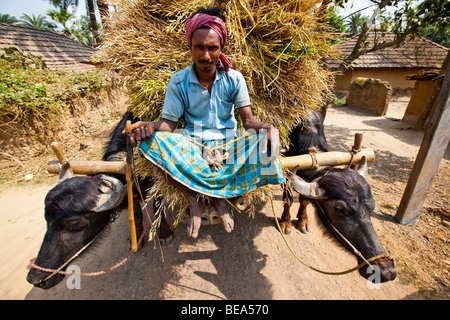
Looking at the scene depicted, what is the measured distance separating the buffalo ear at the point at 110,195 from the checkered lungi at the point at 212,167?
0.59 m

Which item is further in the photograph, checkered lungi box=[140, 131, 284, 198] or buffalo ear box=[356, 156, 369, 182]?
buffalo ear box=[356, 156, 369, 182]

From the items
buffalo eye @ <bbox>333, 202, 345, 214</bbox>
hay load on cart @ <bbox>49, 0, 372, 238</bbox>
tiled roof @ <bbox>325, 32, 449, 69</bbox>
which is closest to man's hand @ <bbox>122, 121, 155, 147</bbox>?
hay load on cart @ <bbox>49, 0, 372, 238</bbox>

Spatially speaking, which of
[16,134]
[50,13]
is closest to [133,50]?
[16,134]

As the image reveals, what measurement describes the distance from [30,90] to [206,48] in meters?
5.67

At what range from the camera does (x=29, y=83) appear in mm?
5148

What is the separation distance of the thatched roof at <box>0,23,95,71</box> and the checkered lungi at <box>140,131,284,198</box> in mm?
9729

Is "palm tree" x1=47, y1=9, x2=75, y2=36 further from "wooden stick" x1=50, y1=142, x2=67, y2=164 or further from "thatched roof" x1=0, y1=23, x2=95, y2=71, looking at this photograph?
"wooden stick" x1=50, y1=142, x2=67, y2=164

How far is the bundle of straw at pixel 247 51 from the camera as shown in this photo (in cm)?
217

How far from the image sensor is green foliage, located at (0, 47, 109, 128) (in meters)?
4.59

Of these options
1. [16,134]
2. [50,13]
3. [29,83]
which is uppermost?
[50,13]

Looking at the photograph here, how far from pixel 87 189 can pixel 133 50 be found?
5.38 ft

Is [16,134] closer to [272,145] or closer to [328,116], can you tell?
[272,145]

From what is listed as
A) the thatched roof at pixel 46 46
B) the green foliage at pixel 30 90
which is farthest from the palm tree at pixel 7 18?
the green foliage at pixel 30 90

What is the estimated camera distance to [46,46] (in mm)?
10172
